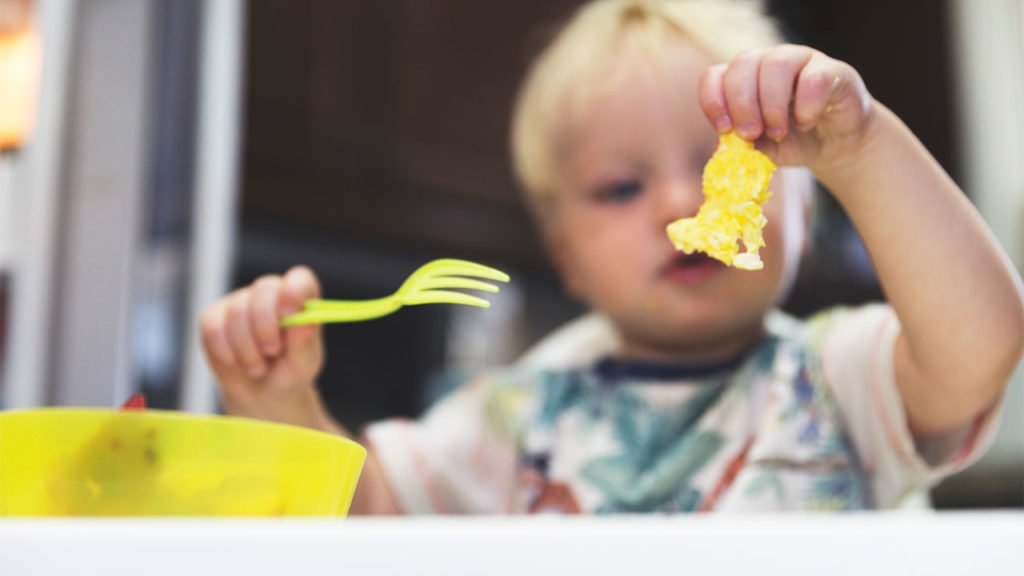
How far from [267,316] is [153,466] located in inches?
6.6

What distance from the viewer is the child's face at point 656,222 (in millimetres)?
455

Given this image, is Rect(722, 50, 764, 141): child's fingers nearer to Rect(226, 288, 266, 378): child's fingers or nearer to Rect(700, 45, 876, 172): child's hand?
Rect(700, 45, 876, 172): child's hand

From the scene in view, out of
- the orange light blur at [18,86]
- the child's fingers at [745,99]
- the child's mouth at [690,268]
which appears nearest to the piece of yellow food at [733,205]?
the child's fingers at [745,99]

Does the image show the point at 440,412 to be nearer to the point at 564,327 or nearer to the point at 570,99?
the point at 564,327

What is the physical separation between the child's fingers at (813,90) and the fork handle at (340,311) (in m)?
0.17

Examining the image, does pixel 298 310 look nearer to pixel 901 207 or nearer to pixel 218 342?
pixel 218 342

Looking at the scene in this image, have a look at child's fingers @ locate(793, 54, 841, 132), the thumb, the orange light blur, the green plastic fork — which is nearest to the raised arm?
child's fingers @ locate(793, 54, 841, 132)

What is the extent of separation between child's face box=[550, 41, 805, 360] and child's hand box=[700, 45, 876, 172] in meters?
0.02

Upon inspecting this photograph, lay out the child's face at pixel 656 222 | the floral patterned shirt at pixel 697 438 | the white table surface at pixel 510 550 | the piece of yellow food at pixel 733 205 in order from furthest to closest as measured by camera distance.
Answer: the floral patterned shirt at pixel 697 438 → the child's face at pixel 656 222 → the piece of yellow food at pixel 733 205 → the white table surface at pixel 510 550

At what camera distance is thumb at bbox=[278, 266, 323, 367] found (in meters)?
0.47

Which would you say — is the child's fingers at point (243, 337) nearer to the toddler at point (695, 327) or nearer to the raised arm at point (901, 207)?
the toddler at point (695, 327)

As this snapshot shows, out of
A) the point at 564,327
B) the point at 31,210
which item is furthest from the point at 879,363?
the point at 31,210

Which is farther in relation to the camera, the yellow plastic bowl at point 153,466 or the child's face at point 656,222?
the child's face at point 656,222

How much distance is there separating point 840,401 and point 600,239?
Answer: 0.18 m
